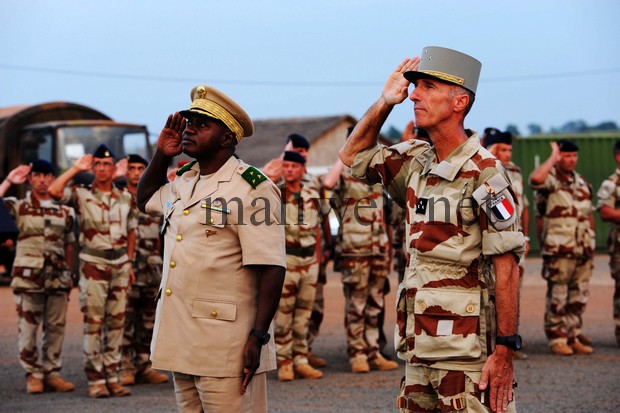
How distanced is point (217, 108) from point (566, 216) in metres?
7.51

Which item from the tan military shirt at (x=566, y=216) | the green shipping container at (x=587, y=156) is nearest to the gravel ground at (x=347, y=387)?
the tan military shirt at (x=566, y=216)

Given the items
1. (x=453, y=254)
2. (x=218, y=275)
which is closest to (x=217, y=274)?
(x=218, y=275)

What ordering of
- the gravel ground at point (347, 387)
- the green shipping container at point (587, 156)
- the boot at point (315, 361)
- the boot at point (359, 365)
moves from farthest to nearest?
1. the green shipping container at point (587, 156)
2. the boot at point (315, 361)
3. the boot at point (359, 365)
4. the gravel ground at point (347, 387)

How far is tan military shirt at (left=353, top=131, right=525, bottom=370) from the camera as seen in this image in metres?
4.45

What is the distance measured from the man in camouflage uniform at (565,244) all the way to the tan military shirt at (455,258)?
7.09 m

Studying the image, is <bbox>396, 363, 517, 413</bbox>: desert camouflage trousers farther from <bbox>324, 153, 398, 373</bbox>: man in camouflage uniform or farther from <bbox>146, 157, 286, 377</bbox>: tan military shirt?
<bbox>324, 153, 398, 373</bbox>: man in camouflage uniform

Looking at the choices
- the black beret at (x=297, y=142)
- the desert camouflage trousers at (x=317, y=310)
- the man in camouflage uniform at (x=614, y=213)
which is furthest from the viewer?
the man in camouflage uniform at (x=614, y=213)

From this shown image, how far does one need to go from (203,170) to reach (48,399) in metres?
4.86

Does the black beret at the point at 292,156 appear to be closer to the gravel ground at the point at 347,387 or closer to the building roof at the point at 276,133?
the gravel ground at the point at 347,387

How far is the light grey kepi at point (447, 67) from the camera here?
4605 mm

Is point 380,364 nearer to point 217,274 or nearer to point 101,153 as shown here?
point 101,153

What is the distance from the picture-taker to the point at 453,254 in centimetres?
448

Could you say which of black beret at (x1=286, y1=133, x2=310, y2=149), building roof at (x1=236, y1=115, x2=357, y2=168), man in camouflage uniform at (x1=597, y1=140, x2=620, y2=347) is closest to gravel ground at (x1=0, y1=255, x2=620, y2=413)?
man in camouflage uniform at (x1=597, y1=140, x2=620, y2=347)

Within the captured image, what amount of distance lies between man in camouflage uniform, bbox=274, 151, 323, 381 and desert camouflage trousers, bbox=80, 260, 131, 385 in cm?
150
